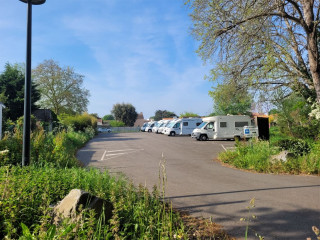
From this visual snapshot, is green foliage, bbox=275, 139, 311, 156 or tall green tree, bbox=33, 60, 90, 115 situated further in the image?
tall green tree, bbox=33, 60, 90, 115

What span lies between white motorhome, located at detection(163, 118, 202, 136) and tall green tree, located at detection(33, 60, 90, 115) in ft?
73.0

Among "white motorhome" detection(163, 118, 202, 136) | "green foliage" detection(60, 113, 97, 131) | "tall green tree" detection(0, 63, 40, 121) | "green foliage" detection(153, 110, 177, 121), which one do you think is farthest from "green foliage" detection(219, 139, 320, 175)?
"green foliage" detection(153, 110, 177, 121)

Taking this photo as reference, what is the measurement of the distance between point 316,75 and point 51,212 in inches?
438

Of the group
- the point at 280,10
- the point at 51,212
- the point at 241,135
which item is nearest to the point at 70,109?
the point at 241,135

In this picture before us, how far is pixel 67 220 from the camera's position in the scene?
282 cm

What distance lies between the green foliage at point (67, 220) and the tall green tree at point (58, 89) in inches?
1703

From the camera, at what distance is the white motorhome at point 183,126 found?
32.4 meters

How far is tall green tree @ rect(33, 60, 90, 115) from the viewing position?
43750mm

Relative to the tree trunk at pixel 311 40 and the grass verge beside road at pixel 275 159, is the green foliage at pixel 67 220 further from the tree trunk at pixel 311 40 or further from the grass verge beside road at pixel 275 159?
the tree trunk at pixel 311 40

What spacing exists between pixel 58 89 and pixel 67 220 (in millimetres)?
46313

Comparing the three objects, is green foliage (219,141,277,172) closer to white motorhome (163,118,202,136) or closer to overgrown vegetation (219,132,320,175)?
overgrown vegetation (219,132,320,175)

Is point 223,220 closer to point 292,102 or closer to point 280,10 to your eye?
point 280,10

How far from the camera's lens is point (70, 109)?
152 feet

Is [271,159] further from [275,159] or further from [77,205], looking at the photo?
[77,205]
